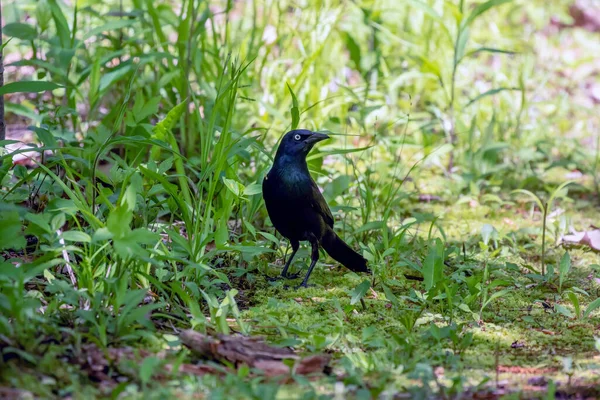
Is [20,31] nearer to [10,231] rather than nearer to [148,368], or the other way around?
[10,231]

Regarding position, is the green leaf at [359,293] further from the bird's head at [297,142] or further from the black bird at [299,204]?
the bird's head at [297,142]

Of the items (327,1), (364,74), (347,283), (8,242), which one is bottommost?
(347,283)

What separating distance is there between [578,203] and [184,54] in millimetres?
3007

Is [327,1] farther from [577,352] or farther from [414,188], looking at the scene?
[577,352]

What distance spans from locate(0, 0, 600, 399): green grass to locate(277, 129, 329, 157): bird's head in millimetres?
94

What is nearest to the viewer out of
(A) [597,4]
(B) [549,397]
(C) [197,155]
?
(B) [549,397]

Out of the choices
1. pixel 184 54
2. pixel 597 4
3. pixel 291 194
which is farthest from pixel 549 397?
pixel 597 4

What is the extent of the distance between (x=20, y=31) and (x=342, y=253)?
248 cm

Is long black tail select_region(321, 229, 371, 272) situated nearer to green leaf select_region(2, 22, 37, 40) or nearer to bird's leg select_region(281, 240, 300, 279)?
bird's leg select_region(281, 240, 300, 279)

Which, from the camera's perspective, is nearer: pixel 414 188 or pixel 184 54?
pixel 184 54

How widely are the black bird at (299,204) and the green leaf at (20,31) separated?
1898 mm

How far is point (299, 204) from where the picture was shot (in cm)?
399

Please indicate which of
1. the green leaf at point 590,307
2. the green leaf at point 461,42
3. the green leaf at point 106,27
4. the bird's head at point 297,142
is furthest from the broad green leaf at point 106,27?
the green leaf at point 590,307

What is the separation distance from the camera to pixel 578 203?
5.55 meters
